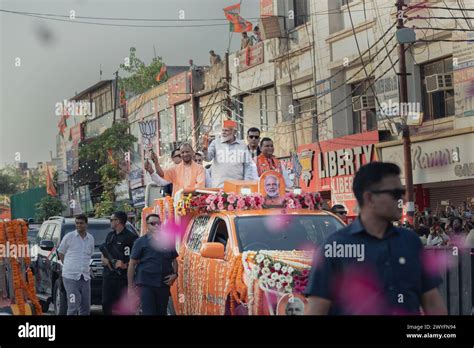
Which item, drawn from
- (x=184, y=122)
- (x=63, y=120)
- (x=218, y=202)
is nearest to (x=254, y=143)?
(x=218, y=202)

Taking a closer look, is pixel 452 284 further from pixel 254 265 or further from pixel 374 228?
pixel 374 228

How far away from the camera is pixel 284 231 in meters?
8.64

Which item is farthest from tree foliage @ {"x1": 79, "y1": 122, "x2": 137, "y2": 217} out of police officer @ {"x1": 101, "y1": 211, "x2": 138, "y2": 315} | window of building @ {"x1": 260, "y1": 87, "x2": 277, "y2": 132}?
window of building @ {"x1": 260, "y1": 87, "x2": 277, "y2": 132}

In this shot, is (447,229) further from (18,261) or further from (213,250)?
(18,261)

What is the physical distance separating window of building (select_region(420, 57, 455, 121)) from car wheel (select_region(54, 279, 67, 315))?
7558 millimetres

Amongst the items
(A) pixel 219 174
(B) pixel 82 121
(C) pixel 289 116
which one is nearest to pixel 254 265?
(A) pixel 219 174

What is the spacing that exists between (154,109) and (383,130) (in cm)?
405

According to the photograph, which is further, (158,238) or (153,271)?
(158,238)

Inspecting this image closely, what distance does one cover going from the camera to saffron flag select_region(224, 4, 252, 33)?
8.73 metres

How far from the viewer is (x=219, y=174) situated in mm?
10438

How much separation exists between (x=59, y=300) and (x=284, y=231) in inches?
195

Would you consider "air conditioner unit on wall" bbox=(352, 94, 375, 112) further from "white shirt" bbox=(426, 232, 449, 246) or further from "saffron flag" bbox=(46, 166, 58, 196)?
"saffron flag" bbox=(46, 166, 58, 196)

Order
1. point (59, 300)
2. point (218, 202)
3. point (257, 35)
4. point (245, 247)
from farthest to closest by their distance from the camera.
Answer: point (257, 35)
point (59, 300)
point (218, 202)
point (245, 247)

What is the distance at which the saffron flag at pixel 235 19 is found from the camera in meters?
8.73
